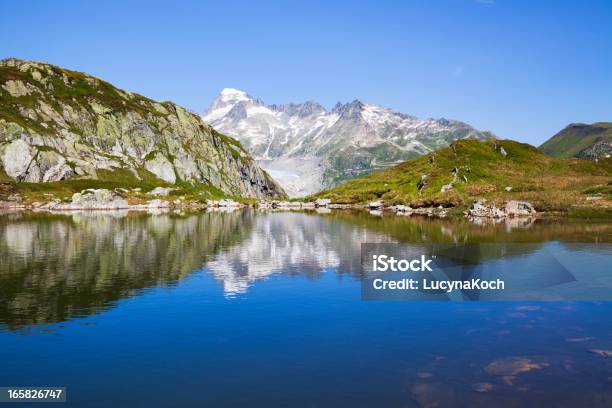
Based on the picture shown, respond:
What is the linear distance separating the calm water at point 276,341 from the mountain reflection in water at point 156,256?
48 cm

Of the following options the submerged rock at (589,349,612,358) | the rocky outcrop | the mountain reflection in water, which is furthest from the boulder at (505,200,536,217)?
the submerged rock at (589,349,612,358)

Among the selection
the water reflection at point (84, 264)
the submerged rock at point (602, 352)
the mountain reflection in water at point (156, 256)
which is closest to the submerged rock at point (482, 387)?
the submerged rock at point (602, 352)

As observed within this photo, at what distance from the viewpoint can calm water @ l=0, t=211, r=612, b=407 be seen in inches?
1113

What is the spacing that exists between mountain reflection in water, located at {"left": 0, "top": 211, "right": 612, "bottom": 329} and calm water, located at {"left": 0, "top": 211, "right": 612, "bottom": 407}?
475mm

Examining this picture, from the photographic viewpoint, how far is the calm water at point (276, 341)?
1113 inches

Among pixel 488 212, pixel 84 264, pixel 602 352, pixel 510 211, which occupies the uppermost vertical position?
pixel 510 211

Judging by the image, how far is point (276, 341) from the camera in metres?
37.6

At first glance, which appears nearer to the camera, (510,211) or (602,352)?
(602,352)

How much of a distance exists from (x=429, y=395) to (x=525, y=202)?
185114 mm

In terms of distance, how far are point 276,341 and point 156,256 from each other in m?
48.8

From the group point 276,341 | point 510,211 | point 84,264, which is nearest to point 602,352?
point 276,341

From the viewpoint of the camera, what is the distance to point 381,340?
1492 inches

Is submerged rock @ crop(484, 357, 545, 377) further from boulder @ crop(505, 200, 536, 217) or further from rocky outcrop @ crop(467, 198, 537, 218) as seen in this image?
boulder @ crop(505, 200, 536, 217)

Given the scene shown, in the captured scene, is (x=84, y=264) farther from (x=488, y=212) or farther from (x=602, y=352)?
(x=488, y=212)
